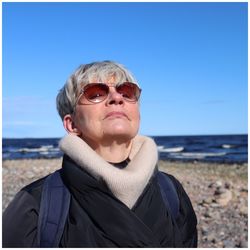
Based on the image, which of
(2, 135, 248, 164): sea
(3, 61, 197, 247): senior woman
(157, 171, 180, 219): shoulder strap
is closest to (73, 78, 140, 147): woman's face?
(3, 61, 197, 247): senior woman

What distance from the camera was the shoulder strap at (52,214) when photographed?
2084 millimetres

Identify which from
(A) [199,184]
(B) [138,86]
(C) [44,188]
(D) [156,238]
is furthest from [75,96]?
(A) [199,184]

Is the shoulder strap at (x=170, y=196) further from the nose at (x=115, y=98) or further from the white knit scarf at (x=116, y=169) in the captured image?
the nose at (x=115, y=98)

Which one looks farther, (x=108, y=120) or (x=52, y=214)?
(x=108, y=120)

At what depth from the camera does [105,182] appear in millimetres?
2312

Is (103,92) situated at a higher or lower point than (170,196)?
higher

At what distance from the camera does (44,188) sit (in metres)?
2.24

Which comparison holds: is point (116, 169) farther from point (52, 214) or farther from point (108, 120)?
point (52, 214)

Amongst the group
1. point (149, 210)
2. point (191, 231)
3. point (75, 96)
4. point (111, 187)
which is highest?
point (75, 96)

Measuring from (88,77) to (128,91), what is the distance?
0.27 meters

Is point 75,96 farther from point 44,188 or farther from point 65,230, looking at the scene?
point 65,230

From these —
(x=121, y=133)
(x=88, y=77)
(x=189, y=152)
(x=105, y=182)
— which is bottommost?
(x=189, y=152)

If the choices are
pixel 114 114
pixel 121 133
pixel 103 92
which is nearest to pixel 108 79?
pixel 103 92

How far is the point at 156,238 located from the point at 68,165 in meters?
0.66
